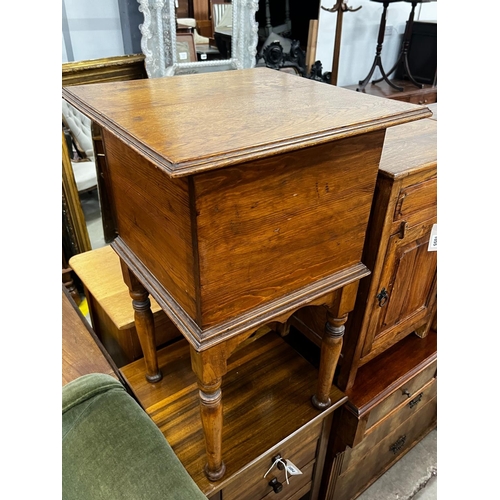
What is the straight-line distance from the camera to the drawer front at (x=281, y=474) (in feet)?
3.29

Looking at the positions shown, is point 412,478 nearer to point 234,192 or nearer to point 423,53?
point 234,192

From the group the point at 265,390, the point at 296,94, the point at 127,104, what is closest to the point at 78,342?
the point at 265,390

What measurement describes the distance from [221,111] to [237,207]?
18cm

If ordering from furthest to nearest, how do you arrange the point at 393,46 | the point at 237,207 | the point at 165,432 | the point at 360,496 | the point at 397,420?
the point at 393,46 < the point at 360,496 < the point at 397,420 < the point at 165,432 < the point at 237,207

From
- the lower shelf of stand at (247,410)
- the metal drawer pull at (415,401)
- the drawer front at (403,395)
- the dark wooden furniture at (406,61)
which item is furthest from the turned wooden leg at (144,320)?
the dark wooden furniture at (406,61)

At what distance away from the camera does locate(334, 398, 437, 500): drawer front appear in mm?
1384

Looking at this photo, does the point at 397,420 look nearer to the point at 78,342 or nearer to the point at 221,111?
the point at 78,342

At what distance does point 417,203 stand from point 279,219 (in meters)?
0.39

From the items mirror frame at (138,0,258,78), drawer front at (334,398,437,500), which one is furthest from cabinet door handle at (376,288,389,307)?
mirror frame at (138,0,258,78)

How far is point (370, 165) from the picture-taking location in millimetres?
715

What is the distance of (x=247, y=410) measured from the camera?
106 cm

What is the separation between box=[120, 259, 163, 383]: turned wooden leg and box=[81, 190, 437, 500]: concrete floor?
0.98m

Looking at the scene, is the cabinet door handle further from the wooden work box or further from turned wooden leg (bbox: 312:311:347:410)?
the wooden work box

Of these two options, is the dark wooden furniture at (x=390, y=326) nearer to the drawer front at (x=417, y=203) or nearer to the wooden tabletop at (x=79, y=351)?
the drawer front at (x=417, y=203)
